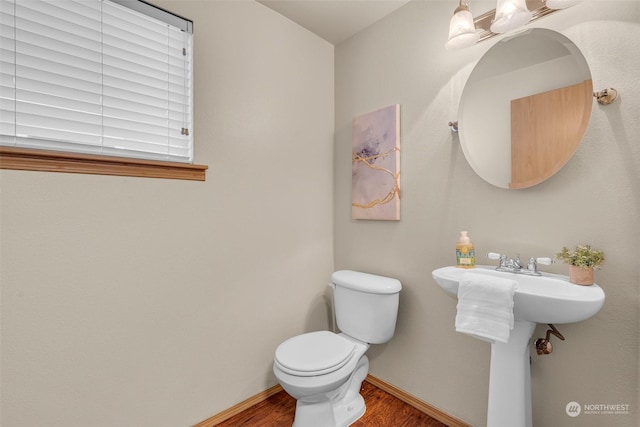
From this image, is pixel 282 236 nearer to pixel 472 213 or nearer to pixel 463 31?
pixel 472 213

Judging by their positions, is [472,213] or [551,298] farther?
[472,213]

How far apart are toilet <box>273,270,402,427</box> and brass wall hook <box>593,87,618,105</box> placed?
1.19 m

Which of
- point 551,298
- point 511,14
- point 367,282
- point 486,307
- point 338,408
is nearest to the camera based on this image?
point 551,298

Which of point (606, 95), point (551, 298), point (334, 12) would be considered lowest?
point (551, 298)

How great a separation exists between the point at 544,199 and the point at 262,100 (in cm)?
157

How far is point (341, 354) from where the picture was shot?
57.8 inches

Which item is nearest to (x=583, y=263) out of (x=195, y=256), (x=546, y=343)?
(x=546, y=343)

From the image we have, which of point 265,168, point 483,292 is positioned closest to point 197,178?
point 265,168

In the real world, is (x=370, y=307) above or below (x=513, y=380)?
above

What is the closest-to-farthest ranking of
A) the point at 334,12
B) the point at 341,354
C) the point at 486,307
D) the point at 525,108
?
the point at 486,307 → the point at 525,108 → the point at 341,354 → the point at 334,12

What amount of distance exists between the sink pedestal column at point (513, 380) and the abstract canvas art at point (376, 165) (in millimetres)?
843

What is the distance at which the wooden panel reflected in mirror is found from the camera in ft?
3.80
